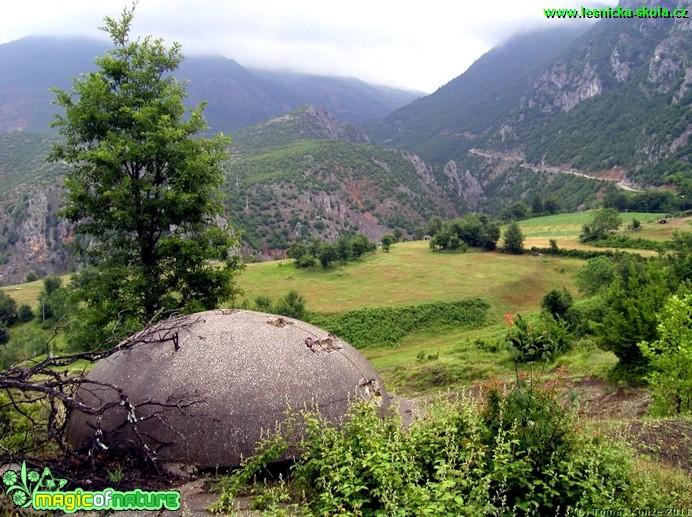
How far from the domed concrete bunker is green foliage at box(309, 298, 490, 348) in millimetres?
36368

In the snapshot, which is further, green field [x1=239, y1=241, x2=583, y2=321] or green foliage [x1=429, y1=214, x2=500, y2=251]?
green foliage [x1=429, y1=214, x2=500, y2=251]

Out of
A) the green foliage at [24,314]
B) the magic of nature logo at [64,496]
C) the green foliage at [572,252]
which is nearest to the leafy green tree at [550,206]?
the green foliage at [572,252]

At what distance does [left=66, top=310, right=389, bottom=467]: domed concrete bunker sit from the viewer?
22.1 feet

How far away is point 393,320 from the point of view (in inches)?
1849

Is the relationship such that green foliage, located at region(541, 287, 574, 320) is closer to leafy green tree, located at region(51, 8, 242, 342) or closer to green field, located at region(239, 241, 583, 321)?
green field, located at region(239, 241, 583, 321)

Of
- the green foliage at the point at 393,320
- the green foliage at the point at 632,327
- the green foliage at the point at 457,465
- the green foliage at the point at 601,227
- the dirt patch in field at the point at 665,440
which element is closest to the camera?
the green foliage at the point at 457,465

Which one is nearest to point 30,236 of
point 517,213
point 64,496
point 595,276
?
point 517,213

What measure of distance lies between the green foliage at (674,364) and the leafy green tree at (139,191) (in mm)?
12088

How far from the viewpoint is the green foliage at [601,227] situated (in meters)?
75.5

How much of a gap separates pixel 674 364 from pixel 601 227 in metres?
74.2

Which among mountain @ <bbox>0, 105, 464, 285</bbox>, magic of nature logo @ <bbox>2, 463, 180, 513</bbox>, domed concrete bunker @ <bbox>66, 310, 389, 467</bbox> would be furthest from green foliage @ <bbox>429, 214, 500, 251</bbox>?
magic of nature logo @ <bbox>2, 463, 180, 513</bbox>

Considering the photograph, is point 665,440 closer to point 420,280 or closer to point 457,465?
point 457,465

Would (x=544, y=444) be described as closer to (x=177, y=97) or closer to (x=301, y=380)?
(x=301, y=380)

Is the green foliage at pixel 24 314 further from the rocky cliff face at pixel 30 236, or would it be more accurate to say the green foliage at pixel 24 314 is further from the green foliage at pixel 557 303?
the green foliage at pixel 557 303
